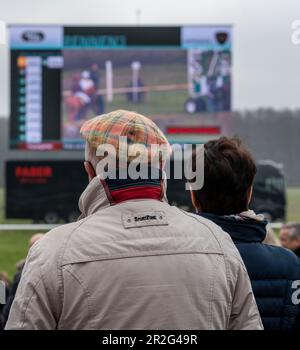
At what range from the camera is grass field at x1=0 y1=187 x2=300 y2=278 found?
9.91 meters

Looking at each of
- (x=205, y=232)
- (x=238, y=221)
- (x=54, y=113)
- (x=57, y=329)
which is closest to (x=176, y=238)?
(x=205, y=232)

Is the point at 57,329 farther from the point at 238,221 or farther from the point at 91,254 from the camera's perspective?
the point at 238,221

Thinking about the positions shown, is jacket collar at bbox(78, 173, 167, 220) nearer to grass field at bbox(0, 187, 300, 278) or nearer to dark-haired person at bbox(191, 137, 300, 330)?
dark-haired person at bbox(191, 137, 300, 330)

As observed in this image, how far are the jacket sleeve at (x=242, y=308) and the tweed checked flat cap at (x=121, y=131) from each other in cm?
33

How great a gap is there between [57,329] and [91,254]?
0.17 m

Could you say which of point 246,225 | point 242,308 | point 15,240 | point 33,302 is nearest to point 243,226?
point 246,225

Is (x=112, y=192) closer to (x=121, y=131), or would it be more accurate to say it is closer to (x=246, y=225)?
(x=121, y=131)

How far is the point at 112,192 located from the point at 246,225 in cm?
53

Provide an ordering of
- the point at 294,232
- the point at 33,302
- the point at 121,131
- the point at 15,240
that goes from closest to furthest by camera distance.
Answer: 1. the point at 33,302
2. the point at 121,131
3. the point at 294,232
4. the point at 15,240

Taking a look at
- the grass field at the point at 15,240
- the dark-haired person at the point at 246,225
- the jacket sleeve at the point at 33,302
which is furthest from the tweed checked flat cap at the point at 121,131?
the grass field at the point at 15,240

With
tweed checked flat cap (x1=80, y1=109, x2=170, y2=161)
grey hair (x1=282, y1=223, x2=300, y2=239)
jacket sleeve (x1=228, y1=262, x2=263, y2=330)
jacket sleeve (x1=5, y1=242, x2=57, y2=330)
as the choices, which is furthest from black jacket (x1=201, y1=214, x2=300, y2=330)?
grey hair (x1=282, y1=223, x2=300, y2=239)

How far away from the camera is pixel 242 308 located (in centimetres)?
140

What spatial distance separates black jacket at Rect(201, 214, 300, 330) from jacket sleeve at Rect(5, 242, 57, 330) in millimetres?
624

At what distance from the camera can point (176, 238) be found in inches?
53.0
